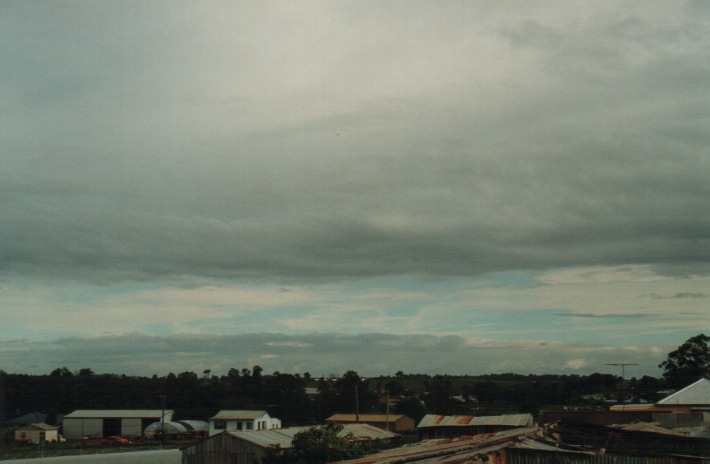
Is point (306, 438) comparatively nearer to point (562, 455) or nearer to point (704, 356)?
point (562, 455)

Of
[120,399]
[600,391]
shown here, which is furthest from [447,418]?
[120,399]

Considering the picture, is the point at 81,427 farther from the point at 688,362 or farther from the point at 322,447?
the point at 688,362

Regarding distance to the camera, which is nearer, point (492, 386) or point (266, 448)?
point (266, 448)

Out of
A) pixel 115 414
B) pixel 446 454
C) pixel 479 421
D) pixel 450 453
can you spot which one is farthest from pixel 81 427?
pixel 446 454

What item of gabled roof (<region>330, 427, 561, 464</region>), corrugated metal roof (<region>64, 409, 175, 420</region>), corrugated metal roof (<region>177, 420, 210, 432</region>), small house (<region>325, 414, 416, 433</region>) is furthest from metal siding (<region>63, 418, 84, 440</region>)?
gabled roof (<region>330, 427, 561, 464</region>)

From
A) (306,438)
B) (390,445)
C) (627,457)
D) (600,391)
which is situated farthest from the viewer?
(600,391)

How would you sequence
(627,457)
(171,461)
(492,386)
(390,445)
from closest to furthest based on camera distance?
(627,457) < (171,461) < (390,445) < (492,386)

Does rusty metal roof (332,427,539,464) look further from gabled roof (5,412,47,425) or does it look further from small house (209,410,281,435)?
gabled roof (5,412,47,425)
